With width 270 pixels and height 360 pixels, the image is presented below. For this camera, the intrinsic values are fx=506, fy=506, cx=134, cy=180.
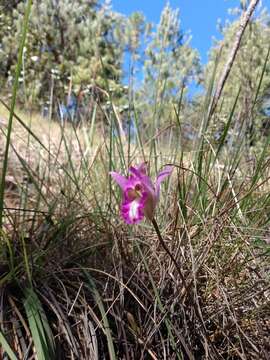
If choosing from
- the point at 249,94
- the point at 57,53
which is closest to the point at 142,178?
the point at 249,94

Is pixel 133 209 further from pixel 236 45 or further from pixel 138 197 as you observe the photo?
pixel 236 45

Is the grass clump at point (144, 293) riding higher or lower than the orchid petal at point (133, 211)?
lower

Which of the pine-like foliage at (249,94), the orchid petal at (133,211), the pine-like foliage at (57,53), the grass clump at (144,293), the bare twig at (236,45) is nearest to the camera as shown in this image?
the orchid petal at (133,211)

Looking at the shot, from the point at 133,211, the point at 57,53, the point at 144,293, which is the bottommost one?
the point at 144,293

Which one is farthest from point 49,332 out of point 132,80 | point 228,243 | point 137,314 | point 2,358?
point 132,80

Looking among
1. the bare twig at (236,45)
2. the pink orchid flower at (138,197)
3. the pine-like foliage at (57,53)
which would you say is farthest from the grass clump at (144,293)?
the pine-like foliage at (57,53)

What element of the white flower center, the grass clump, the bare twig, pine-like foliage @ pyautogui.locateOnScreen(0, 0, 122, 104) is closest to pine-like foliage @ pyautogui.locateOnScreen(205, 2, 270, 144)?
the bare twig

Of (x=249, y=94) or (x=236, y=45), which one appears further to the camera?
(x=249, y=94)

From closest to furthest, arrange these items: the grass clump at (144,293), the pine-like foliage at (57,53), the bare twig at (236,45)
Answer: the grass clump at (144,293) < the bare twig at (236,45) < the pine-like foliage at (57,53)

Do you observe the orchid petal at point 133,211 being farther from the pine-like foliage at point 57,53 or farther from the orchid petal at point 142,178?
the pine-like foliage at point 57,53

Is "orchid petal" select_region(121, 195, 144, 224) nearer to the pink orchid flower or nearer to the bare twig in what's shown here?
the pink orchid flower

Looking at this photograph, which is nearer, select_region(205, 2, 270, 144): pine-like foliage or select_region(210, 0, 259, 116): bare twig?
select_region(210, 0, 259, 116): bare twig

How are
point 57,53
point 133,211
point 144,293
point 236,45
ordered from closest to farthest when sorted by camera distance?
point 133,211 → point 144,293 → point 236,45 → point 57,53

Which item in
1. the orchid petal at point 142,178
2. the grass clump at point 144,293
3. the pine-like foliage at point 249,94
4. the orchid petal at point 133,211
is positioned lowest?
the grass clump at point 144,293
